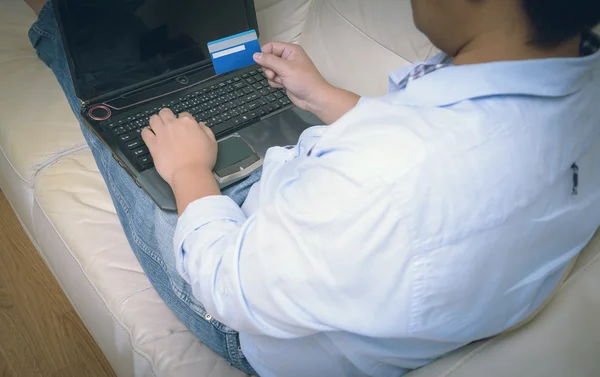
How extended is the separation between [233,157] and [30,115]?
22.3 inches

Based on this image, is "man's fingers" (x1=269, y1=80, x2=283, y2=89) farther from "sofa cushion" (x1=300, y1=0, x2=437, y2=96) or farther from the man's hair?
the man's hair

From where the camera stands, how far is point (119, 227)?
1.03m

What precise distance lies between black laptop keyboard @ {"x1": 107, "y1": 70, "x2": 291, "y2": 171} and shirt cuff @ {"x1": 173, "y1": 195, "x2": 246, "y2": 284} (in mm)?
243

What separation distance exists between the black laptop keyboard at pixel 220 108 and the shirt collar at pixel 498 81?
0.54 meters

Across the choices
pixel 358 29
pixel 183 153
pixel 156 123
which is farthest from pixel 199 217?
pixel 358 29

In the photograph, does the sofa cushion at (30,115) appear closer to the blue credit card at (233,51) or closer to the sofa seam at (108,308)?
the sofa seam at (108,308)

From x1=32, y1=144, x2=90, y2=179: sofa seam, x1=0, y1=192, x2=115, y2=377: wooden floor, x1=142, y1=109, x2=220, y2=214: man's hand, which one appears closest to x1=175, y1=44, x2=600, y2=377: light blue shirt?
x1=142, y1=109, x2=220, y2=214: man's hand

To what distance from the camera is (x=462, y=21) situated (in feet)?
1.73

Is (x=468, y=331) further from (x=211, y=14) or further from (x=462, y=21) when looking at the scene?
(x=211, y=14)

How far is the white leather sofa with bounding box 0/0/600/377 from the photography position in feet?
1.94

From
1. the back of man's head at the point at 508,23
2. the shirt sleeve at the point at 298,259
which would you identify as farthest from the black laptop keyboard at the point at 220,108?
the back of man's head at the point at 508,23

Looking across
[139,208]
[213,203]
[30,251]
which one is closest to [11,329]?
[30,251]

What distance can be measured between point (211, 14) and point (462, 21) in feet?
2.27

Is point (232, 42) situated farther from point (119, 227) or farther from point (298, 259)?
point (298, 259)
